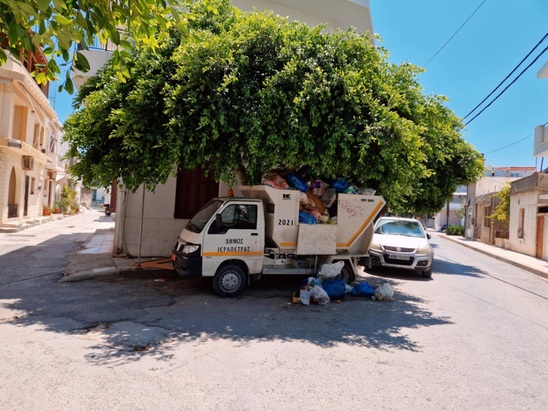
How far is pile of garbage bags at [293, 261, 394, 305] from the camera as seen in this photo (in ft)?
23.0

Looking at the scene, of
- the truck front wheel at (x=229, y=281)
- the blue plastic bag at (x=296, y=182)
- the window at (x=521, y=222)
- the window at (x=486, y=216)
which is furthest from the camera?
the window at (x=486, y=216)

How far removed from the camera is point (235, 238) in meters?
7.32

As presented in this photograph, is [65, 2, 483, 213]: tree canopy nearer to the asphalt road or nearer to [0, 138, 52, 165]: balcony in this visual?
the asphalt road

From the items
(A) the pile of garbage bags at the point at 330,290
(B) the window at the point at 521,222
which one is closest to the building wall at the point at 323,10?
(A) the pile of garbage bags at the point at 330,290

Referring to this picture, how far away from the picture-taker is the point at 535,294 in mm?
9836

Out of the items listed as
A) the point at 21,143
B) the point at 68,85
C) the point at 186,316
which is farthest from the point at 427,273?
the point at 21,143

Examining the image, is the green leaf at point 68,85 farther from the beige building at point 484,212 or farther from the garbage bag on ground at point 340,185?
the beige building at point 484,212

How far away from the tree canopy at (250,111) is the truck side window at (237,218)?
0.59 metres

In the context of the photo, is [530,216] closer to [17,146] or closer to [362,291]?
[362,291]

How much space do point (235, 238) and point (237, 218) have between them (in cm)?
41

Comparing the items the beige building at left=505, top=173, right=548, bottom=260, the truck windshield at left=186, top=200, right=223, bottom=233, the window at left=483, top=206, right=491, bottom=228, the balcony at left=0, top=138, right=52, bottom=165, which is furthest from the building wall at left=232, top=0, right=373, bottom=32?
the window at left=483, top=206, right=491, bottom=228

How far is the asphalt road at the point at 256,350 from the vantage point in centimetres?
353

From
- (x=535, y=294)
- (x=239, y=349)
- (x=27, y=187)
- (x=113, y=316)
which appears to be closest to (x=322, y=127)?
(x=239, y=349)

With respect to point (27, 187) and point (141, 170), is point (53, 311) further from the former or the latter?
point (27, 187)
